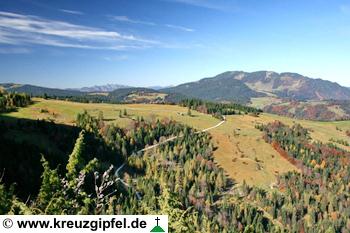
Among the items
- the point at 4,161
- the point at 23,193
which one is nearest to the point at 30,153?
the point at 4,161

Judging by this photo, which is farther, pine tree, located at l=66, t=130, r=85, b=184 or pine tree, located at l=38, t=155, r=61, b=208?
pine tree, located at l=66, t=130, r=85, b=184

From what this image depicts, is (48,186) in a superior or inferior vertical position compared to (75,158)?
inferior

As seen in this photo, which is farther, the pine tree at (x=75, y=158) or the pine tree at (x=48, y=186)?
the pine tree at (x=75, y=158)

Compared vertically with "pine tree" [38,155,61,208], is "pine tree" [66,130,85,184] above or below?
above

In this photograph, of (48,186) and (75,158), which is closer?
(48,186)

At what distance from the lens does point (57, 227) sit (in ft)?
56.2

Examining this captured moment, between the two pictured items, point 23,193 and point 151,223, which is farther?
point 23,193

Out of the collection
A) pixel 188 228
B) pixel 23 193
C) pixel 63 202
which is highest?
pixel 63 202

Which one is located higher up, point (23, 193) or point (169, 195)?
point (169, 195)

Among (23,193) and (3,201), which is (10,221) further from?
(23,193)

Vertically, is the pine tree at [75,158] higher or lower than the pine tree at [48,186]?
higher

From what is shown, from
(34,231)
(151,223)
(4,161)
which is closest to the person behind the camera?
(34,231)

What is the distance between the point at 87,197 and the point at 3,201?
3532 mm

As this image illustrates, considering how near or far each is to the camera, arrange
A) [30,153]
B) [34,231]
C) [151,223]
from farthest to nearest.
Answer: [30,153] < [151,223] < [34,231]
